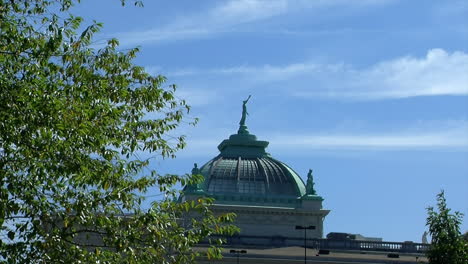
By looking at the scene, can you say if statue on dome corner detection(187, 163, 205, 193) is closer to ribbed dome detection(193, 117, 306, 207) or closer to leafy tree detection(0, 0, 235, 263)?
ribbed dome detection(193, 117, 306, 207)

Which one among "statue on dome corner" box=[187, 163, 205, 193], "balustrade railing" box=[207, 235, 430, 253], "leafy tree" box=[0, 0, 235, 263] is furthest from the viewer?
"statue on dome corner" box=[187, 163, 205, 193]

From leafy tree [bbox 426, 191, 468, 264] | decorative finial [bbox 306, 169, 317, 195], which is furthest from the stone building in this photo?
leafy tree [bbox 426, 191, 468, 264]

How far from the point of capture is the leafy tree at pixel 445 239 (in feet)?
179

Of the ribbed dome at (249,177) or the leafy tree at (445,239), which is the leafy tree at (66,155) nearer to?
the leafy tree at (445,239)

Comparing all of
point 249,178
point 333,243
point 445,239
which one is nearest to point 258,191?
point 249,178

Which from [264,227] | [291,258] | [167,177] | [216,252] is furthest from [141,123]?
[264,227]

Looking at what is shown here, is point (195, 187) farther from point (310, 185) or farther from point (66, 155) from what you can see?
point (66, 155)

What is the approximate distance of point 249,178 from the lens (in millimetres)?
186625

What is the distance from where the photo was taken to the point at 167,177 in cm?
4334

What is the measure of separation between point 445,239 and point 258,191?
12999cm

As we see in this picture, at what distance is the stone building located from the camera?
17788 centimetres

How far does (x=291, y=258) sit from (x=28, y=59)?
106 m

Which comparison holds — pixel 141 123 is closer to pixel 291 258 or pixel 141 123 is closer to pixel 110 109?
pixel 110 109

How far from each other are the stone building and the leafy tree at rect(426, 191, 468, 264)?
374 ft
